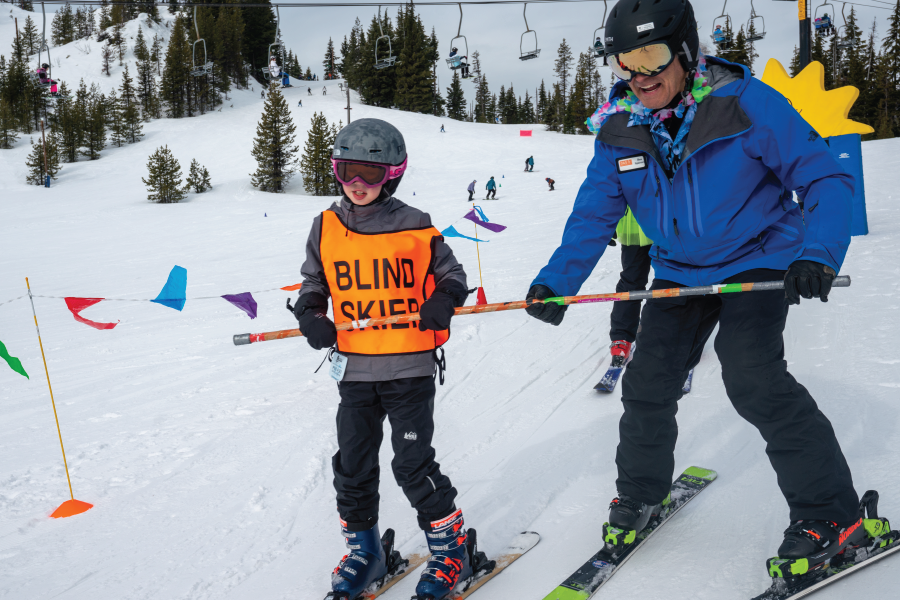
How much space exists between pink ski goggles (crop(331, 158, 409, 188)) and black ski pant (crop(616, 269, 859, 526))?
1.20m

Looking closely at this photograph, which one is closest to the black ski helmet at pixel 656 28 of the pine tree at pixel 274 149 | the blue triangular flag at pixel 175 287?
the blue triangular flag at pixel 175 287

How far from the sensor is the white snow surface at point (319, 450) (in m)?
2.58

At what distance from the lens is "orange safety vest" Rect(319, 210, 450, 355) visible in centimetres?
241

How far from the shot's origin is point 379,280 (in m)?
2.43

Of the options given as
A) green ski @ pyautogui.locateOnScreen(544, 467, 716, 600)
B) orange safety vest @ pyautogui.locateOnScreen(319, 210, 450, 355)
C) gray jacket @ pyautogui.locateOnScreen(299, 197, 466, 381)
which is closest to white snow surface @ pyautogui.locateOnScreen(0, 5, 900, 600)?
green ski @ pyautogui.locateOnScreen(544, 467, 716, 600)

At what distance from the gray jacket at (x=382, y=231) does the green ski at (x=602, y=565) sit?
0.95 metres

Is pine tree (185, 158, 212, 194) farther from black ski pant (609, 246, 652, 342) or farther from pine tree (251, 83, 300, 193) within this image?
black ski pant (609, 246, 652, 342)

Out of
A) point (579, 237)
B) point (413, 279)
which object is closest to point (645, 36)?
point (579, 237)

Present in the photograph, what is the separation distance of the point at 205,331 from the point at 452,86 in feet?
254

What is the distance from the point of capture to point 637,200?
2381mm

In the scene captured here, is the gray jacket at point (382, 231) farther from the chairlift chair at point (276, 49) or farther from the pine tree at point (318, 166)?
the pine tree at point (318, 166)

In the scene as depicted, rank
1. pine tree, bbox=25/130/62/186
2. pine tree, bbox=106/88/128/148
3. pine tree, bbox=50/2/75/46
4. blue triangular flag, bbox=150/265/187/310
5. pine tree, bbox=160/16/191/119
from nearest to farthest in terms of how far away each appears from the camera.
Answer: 1. blue triangular flag, bbox=150/265/187/310
2. pine tree, bbox=25/130/62/186
3. pine tree, bbox=106/88/128/148
4. pine tree, bbox=160/16/191/119
5. pine tree, bbox=50/2/75/46

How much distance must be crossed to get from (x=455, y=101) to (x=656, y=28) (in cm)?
8298

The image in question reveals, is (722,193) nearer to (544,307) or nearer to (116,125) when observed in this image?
(544,307)
